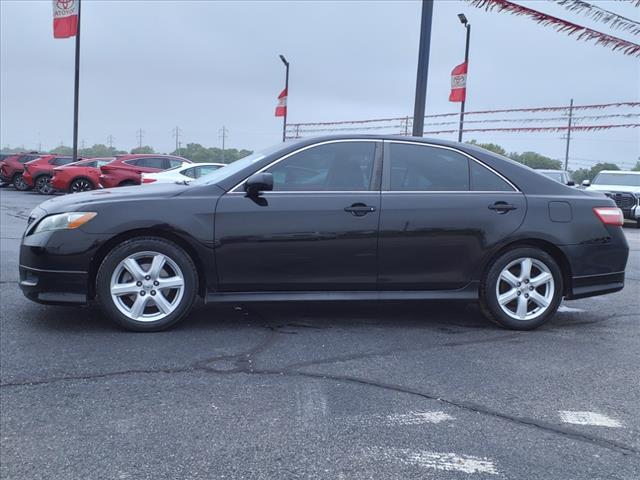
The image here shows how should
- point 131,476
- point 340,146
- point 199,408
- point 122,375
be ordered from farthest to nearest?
point 340,146
point 122,375
point 199,408
point 131,476

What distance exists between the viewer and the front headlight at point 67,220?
14.7 ft

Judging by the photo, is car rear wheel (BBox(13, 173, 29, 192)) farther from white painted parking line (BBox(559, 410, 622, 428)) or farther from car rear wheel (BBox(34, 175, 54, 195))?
white painted parking line (BBox(559, 410, 622, 428))

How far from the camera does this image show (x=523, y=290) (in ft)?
16.4

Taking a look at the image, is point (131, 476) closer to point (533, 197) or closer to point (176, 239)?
point (176, 239)

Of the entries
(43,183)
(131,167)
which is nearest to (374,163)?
(131,167)

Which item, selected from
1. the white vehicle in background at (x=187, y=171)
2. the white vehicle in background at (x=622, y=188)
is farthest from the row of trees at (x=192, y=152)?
the white vehicle in background at (x=622, y=188)

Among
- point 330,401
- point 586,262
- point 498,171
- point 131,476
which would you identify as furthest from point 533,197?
point 131,476

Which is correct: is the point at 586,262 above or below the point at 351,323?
above

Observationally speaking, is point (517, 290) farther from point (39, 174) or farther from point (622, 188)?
point (39, 174)

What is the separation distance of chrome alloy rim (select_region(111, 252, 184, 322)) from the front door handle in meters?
1.36

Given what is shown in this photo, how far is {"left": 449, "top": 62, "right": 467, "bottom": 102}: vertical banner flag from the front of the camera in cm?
1719

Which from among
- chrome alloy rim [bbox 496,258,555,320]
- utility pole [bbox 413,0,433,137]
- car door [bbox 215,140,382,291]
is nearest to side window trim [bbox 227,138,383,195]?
car door [bbox 215,140,382,291]

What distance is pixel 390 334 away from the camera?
4.74 m

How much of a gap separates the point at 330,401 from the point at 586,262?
2.84m
